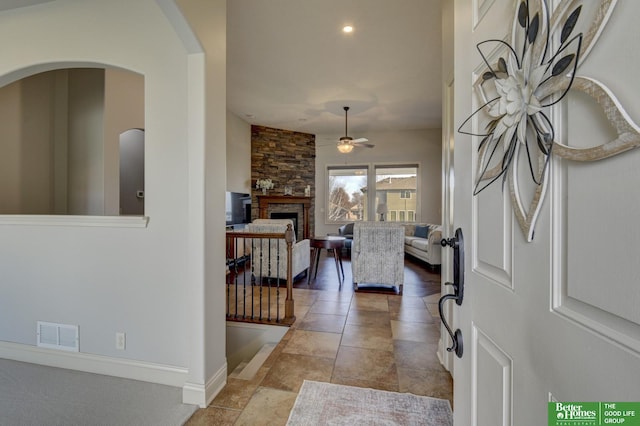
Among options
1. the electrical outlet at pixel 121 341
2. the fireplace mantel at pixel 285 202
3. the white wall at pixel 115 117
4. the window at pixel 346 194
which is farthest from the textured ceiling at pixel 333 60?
the electrical outlet at pixel 121 341

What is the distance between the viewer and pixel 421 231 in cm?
627

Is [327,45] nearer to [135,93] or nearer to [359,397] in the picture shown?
[135,93]

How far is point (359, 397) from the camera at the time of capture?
1808 millimetres

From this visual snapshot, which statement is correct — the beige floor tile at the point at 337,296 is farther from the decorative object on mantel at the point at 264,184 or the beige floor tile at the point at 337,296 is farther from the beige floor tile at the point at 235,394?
the decorative object on mantel at the point at 264,184

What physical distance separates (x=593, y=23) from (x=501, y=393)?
0.72 meters

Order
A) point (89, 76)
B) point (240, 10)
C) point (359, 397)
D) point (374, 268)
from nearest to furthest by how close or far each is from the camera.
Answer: point (359, 397) < point (240, 10) < point (89, 76) < point (374, 268)

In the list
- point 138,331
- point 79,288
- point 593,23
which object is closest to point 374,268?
point 138,331

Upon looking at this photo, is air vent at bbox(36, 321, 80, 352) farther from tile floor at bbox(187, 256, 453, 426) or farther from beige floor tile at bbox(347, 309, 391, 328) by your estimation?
beige floor tile at bbox(347, 309, 391, 328)

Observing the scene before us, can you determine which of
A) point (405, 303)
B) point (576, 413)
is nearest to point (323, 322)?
point (405, 303)

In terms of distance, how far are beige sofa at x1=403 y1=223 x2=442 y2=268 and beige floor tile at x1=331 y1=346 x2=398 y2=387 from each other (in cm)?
271

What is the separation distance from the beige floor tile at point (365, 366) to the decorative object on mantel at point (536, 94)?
5.94 ft

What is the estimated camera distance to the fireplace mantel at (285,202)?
676 centimetres

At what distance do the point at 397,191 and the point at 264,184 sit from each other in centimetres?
349

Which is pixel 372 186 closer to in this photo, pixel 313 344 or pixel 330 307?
pixel 330 307
